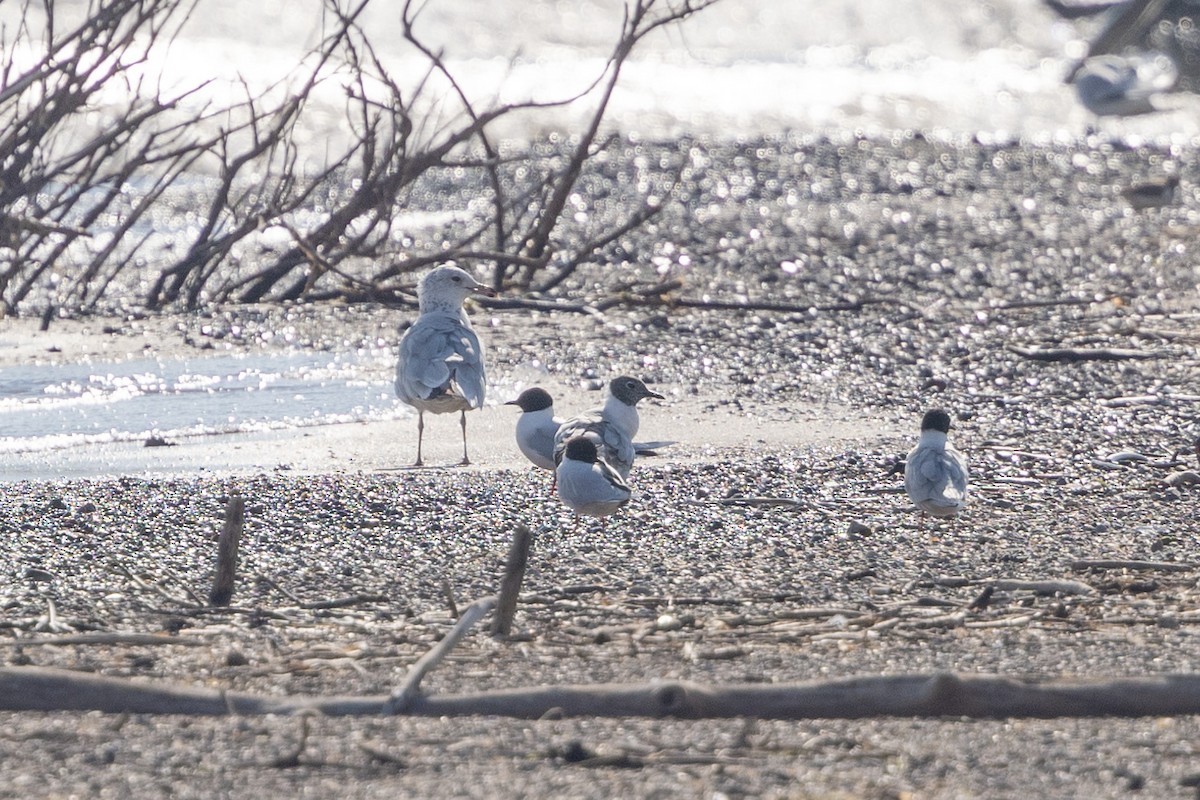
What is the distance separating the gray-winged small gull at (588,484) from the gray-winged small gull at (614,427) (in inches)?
6.0

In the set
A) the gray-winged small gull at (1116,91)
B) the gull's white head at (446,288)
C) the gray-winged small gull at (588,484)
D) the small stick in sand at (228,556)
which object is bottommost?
the small stick in sand at (228,556)

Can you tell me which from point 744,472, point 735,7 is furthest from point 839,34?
point 744,472

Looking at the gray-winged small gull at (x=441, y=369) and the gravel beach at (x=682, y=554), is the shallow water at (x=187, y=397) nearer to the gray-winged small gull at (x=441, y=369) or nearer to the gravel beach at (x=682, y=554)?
the gravel beach at (x=682, y=554)

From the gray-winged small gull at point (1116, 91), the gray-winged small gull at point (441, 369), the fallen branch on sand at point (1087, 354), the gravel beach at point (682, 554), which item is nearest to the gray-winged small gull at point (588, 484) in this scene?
the gravel beach at point (682, 554)

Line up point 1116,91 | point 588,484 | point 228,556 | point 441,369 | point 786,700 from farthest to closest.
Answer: point 1116,91 → point 441,369 → point 588,484 → point 228,556 → point 786,700

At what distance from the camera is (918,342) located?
9.97 m

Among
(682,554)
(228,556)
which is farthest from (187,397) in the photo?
(228,556)

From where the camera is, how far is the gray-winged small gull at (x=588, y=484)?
5910 millimetres

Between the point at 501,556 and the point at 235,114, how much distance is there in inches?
654

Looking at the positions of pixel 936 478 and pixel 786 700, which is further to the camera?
pixel 936 478

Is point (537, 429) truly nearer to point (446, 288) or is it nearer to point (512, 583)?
point (446, 288)

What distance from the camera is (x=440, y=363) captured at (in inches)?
296

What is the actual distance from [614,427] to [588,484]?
0.73 metres

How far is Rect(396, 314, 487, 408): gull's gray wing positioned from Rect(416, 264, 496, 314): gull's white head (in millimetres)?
499
